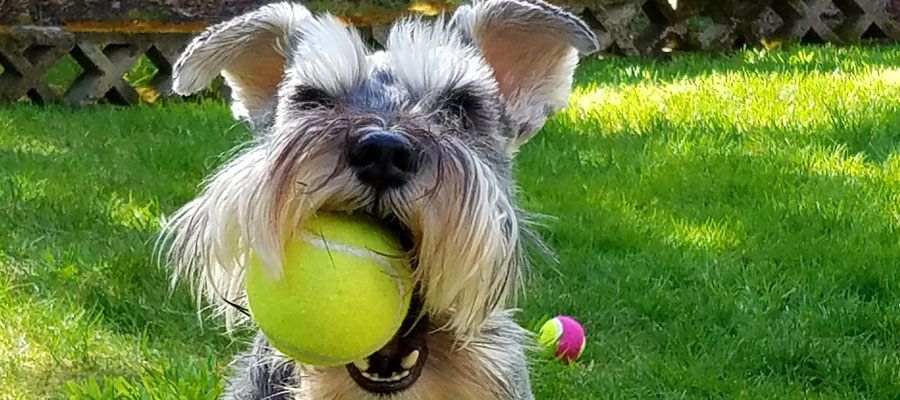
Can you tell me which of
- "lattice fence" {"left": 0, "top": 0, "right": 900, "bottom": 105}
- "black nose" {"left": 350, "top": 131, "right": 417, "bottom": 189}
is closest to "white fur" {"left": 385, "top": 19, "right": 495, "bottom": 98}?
"black nose" {"left": 350, "top": 131, "right": 417, "bottom": 189}

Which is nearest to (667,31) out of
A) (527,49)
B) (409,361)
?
(527,49)

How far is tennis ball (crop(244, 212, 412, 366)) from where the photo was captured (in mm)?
2898

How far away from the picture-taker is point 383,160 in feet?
9.48

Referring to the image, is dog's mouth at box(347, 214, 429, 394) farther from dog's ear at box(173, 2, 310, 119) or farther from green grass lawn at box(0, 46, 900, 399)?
green grass lawn at box(0, 46, 900, 399)

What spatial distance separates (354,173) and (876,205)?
4486mm

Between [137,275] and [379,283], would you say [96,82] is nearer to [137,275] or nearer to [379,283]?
[137,275]

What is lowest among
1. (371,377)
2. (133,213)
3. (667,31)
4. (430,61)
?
(667,31)

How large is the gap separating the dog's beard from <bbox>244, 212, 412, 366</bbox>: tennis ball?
4cm

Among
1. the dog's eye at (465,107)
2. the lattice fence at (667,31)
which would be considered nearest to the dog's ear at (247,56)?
the dog's eye at (465,107)

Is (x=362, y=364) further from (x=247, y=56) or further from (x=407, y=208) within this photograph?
(x=247, y=56)

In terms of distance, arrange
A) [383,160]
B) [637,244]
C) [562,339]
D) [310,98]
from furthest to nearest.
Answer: [637,244] → [562,339] → [310,98] → [383,160]

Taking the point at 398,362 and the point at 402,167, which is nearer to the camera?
the point at 402,167

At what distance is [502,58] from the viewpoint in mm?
4234

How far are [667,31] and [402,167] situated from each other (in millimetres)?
9978
